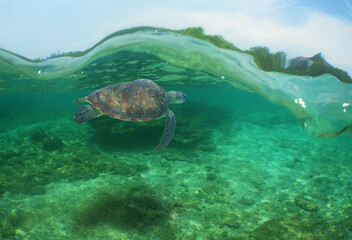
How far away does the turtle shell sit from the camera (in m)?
6.61

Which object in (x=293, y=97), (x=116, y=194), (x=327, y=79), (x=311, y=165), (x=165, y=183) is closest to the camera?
(x=116, y=194)

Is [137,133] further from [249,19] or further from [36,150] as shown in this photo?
[249,19]

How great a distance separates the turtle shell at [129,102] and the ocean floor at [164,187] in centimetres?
261

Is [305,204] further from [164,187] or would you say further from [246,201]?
[164,187]

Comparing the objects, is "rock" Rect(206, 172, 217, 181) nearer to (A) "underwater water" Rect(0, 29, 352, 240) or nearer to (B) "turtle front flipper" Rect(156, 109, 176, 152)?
(A) "underwater water" Rect(0, 29, 352, 240)

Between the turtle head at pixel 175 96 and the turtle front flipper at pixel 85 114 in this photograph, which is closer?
the turtle front flipper at pixel 85 114

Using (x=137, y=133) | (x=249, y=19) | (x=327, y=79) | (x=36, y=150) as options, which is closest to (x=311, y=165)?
(x=327, y=79)

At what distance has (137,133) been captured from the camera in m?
11.2

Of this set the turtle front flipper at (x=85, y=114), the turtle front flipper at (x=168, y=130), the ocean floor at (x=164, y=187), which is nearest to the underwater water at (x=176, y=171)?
the ocean floor at (x=164, y=187)

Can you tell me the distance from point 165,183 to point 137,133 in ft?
15.3

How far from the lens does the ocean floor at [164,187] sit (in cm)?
491

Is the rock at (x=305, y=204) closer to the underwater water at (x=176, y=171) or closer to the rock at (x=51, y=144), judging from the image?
the underwater water at (x=176, y=171)

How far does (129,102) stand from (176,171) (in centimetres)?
386

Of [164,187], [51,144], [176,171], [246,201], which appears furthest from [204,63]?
[51,144]
